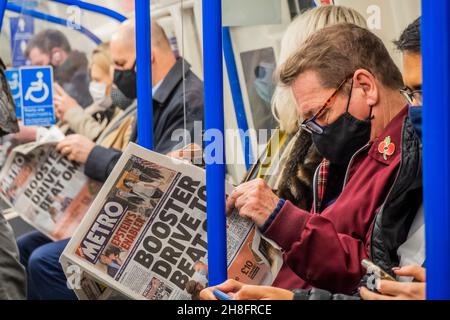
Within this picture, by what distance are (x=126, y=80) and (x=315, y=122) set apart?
1.64 m

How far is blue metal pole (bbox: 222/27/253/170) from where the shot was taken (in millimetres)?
2213

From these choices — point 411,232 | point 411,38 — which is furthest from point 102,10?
point 411,232

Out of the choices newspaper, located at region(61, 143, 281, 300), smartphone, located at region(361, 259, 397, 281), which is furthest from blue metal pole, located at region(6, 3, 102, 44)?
smartphone, located at region(361, 259, 397, 281)

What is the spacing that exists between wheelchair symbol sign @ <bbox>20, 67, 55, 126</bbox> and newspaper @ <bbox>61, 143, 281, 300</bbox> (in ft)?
4.81

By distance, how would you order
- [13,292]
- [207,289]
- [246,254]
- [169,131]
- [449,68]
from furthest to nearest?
1. [169,131]
2. [13,292]
3. [246,254]
4. [207,289]
5. [449,68]

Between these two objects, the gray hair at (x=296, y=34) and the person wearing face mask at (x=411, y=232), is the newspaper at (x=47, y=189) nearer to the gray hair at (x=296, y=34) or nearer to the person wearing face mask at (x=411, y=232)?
the gray hair at (x=296, y=34)

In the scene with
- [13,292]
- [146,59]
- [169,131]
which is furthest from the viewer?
[169,131]

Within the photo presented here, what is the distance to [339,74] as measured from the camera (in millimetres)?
2010

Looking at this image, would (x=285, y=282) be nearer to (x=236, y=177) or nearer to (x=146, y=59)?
(x=236, y=177)

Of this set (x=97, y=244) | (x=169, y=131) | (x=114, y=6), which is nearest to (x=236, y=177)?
(x=97, y=244)

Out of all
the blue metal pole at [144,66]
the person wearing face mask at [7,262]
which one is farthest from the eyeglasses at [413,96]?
the person wearing face mask at [7,262]

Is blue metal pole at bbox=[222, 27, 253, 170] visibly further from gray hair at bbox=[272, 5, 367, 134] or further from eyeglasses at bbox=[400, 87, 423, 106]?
eyeglasses at bbox=[400, 87, 423, 106]

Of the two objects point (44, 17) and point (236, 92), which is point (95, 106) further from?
point (236, 92)

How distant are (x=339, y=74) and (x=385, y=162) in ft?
0.71
